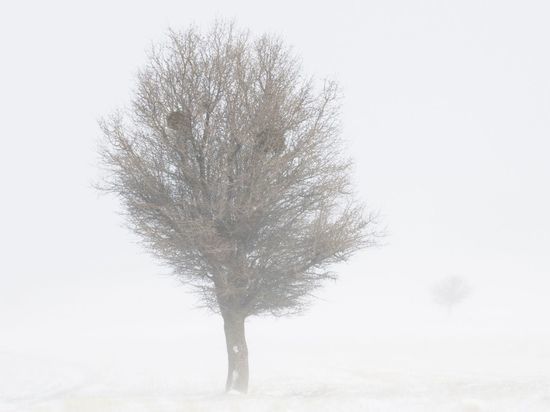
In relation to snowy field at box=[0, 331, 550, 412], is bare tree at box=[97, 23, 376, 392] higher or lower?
higher

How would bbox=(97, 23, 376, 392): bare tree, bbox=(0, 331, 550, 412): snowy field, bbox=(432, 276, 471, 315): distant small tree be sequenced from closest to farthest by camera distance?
1. bbox=(0, 331, 550, 412): snowy field
2. bbox=(97, 23, 376, 392): bare tree
3. bbox=(432, 276, 471, 315): distant small tree

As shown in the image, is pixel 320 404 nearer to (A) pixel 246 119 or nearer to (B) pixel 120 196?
(A) pixel 246 119

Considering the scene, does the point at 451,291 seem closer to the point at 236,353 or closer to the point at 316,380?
the point at 316,380

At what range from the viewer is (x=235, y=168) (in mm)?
16406

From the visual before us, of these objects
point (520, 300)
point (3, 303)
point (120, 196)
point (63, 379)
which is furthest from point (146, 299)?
point (120, 196)

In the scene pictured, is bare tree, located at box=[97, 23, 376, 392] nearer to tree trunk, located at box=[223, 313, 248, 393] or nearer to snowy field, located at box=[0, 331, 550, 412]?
tree trunk, located at box=[223, 313, 248, 393]

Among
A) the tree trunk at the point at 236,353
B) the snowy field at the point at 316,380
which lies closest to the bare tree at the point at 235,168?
the tree trunk at the point at 236,353

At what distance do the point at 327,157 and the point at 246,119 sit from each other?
303 cm

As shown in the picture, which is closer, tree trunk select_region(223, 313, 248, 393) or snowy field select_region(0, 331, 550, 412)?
snowy field select_region(0, 331, 550, 412)

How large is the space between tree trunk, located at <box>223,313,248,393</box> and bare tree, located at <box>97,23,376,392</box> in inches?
1.5

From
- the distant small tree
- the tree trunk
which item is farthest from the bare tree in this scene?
the distant small tree

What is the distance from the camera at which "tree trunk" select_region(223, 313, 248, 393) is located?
1786 cm

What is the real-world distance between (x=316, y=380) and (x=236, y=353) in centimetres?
889

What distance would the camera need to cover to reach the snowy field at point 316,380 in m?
13.6
